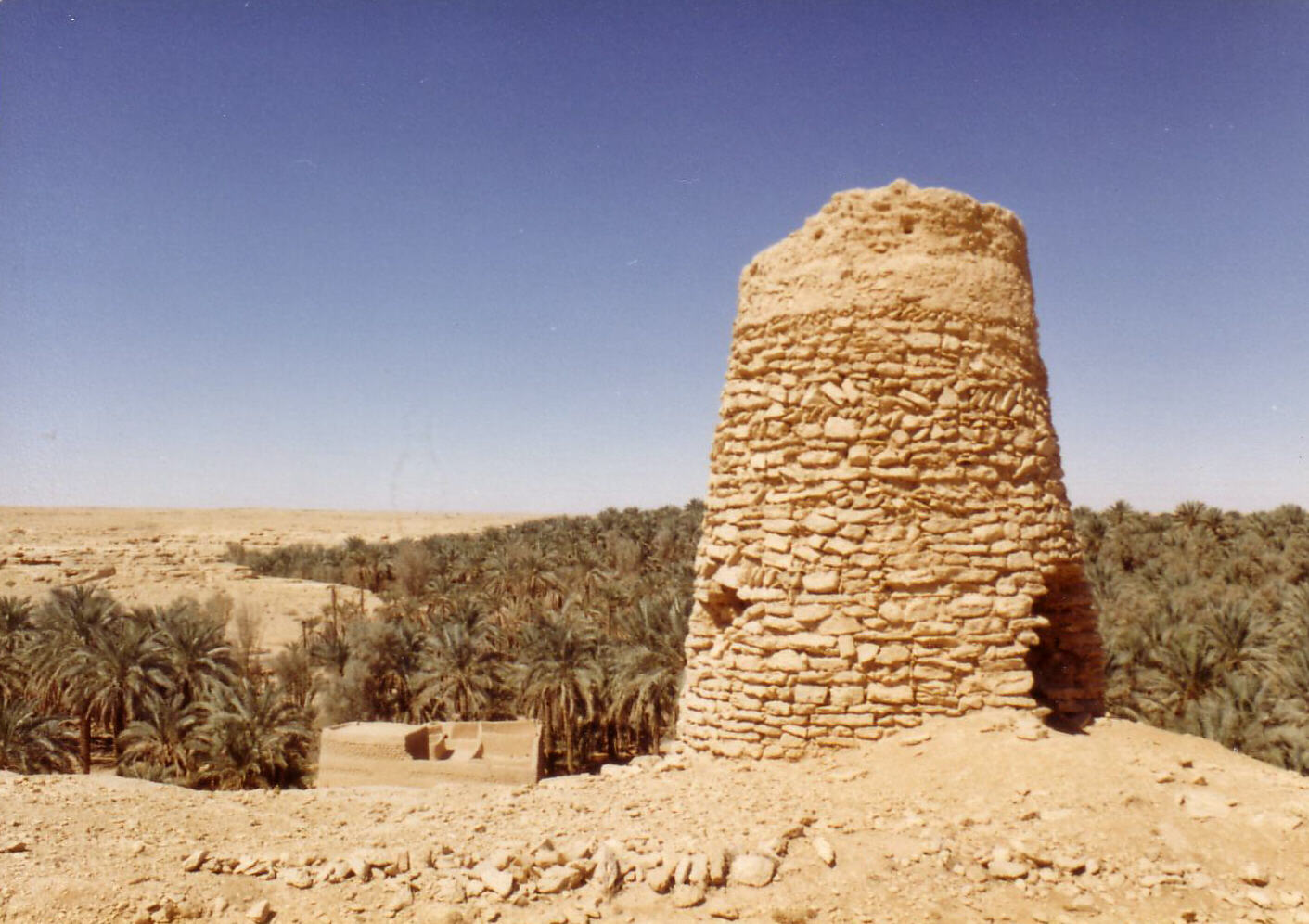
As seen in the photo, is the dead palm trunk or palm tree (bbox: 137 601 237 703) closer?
the dead palm trunk

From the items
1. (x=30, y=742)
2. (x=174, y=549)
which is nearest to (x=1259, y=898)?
(x=30, y=742)

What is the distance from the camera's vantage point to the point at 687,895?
3.76m

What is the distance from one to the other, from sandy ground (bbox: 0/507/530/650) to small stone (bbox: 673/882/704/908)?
1594 inches

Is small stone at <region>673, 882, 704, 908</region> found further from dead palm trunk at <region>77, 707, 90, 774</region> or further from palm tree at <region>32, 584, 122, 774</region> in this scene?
palm tree at <region>32, 584, 122, 774</region>

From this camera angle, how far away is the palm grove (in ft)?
63.2

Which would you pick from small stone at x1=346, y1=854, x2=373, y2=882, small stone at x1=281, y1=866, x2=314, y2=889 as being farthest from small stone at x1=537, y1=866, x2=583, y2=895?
small stone at x1=281, y1=866, x2=314, y2=889

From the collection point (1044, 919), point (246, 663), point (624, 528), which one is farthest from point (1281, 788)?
point (624, 528)

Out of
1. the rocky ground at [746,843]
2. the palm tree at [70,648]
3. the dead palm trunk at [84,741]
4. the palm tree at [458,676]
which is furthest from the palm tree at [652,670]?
the rocky ground at [746,843]

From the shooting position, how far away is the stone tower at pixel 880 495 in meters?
5.50

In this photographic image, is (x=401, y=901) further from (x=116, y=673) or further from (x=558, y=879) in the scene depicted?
(x=116, y=673)

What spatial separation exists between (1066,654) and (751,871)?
4002 millimetres

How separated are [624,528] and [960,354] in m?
43.2

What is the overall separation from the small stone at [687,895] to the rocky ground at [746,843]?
0.05 ft

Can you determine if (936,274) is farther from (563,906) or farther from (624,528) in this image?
(624,528)
